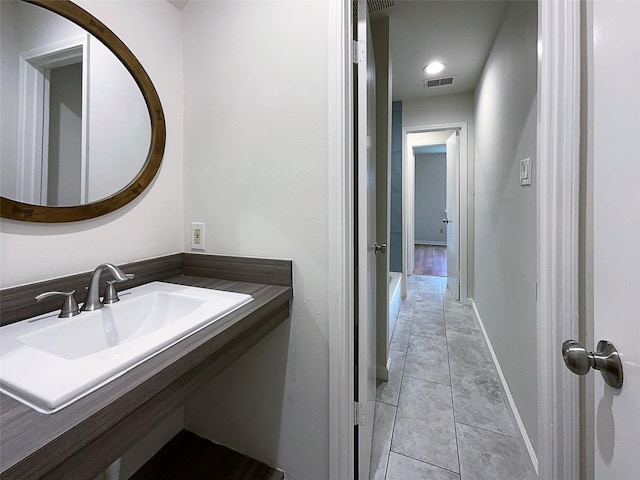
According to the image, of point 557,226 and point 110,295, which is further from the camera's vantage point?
point 110,295

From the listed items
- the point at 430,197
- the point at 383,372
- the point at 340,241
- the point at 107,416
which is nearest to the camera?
the point at 107,416

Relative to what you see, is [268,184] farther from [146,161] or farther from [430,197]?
[430,197]

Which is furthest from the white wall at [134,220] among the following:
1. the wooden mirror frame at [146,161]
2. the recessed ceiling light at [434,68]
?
the recessed ceiling light at [434,68]

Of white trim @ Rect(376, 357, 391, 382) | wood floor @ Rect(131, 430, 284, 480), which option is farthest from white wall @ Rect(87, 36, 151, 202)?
white trim @ Rect(376, 357, 391, 382)

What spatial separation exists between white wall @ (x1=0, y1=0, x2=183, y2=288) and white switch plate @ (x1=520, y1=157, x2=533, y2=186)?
167 centimetres

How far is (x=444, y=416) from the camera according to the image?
1.58 metres

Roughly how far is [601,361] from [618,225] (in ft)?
0.74

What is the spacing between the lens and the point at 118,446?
46cm

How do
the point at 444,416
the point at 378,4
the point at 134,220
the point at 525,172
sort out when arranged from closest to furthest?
the point at 134,220
the point at 525,172
the point at 444,416
the point at 378,4

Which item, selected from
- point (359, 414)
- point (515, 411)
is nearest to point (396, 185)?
point (515, 411)

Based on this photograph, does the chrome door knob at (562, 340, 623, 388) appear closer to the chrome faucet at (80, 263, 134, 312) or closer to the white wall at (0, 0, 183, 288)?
the chrome faucet at (80, 263, 134, 312)

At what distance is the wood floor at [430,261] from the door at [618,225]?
15.5ft

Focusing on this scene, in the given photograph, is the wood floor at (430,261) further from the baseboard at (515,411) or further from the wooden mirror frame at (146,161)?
the wooden mirror frame at (146,161)

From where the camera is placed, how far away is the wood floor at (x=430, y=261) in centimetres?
521
